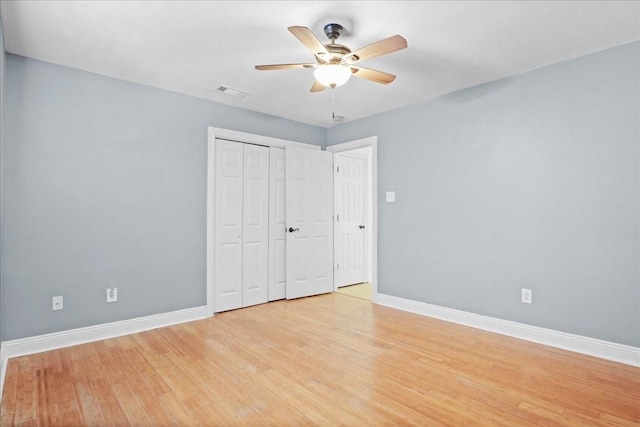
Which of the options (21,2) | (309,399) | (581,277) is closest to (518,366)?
(581,277)

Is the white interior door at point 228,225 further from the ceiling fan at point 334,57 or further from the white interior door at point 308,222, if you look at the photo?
the ceiling fan at point 334,57

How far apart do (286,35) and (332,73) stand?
1.58 feet

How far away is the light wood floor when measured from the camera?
6.33 feet

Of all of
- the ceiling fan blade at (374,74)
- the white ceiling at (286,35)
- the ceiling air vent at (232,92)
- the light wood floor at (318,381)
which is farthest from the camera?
the ceiling air vent at (232,92)

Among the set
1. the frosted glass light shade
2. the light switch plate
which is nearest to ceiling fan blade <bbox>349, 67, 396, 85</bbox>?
the frosted glass light shade

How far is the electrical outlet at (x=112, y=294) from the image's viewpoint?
3.17 metres

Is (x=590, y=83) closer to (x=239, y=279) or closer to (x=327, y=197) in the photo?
(x=327, y=197)

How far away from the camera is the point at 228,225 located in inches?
158

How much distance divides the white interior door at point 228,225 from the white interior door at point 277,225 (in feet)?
1.43

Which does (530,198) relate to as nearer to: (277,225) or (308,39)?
(308,39)

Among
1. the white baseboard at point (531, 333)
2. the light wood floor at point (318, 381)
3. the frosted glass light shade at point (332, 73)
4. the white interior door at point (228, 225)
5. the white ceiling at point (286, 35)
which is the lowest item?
the light wood floor at point (318, 381)

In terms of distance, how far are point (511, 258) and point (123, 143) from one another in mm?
3850

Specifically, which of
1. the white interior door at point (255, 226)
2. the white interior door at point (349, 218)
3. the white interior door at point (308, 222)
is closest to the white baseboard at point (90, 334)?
the white interior door at point (255, 226)

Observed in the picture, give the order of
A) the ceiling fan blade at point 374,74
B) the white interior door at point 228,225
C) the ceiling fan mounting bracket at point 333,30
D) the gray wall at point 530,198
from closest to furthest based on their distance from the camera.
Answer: the ceiling fan mounting bracket at point 333,30 → the ceiling fan blade at point 374,74 → the gray wall at point 530,198 → the white interior door at point 228,225
